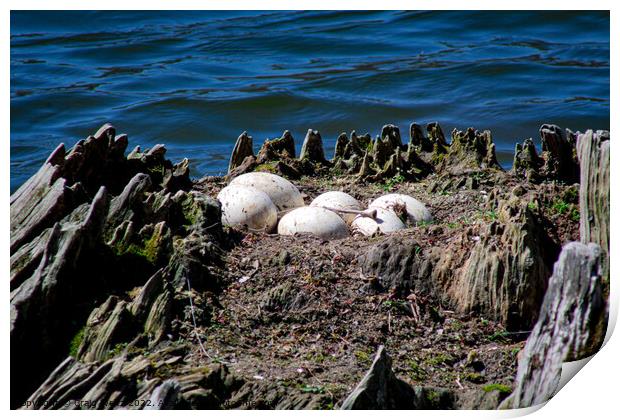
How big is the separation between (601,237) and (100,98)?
1147 centimetres

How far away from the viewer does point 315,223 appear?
240 inches

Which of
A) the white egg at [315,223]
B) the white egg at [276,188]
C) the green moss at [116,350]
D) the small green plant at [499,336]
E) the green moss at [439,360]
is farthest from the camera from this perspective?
the white egg at [276,188]

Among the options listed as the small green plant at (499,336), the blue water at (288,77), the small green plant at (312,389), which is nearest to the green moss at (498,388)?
the small green plant at (499,336)

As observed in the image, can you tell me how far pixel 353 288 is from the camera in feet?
17.6

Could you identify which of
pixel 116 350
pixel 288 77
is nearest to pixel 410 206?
pixel 116 350

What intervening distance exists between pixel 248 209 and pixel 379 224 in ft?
3.17

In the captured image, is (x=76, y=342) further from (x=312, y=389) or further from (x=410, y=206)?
(x=410, y=206)

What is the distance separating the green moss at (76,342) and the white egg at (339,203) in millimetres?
2320

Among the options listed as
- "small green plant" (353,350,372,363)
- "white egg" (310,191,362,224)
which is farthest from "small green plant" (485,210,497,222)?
"small green plant" (353,350,372,363)

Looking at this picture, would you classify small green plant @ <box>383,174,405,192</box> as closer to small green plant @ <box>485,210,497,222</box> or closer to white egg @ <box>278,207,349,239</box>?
white egg @ <box>278,207,349,239</box>

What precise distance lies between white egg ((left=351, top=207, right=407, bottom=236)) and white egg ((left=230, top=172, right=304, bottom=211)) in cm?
63

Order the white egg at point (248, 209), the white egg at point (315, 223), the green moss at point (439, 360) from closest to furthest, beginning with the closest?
the green moss at point (439, 360)
the white egg at point (315, 223)
the white egg at point (248, 209)

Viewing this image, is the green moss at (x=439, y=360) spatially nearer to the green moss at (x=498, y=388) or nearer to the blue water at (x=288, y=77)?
the green moss at (x=498, y=388)

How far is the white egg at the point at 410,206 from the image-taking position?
21.0 feet
